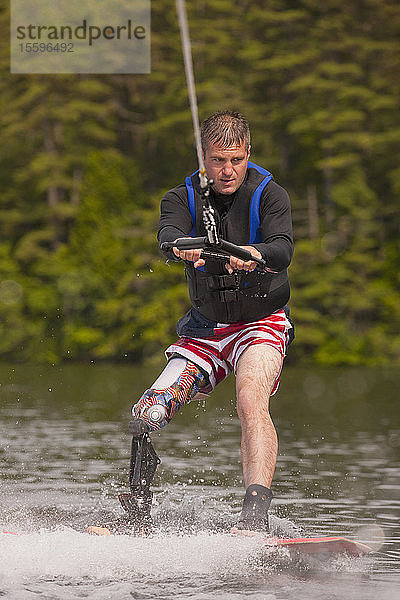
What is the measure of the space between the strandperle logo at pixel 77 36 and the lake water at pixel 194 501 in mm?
23373

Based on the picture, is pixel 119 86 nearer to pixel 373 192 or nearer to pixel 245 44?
pixel 245 44

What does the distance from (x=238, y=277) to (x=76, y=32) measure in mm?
34264

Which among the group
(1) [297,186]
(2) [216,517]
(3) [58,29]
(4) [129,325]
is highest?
(3) [58,29]

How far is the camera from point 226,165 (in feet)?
18.3

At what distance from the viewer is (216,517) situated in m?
6.26

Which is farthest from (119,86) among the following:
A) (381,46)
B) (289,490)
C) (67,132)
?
(289,490)

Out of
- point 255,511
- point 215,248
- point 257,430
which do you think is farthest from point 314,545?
point 215,248

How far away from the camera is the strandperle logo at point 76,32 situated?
3738cm

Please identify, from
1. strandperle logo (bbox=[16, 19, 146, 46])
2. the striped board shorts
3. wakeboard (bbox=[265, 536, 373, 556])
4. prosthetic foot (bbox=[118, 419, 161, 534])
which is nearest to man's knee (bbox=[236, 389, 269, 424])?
the striped board shorts

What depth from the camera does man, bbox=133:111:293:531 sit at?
5.48 meters

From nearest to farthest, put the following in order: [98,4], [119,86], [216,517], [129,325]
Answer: [216,517] < [129,325] < [98,4] < [119,86]

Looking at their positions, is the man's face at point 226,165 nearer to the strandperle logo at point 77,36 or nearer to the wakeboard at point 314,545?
the wakeboard at point 314,545

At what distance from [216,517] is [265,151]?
31.8m

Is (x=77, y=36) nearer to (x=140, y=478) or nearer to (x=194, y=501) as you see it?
(x=194, y=501)
